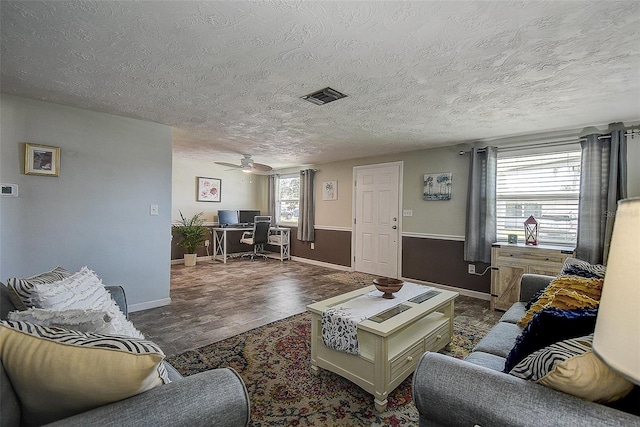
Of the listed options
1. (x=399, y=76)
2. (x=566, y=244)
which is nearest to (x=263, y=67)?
(x=399, y=76)

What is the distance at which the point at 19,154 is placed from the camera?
2.67 meters

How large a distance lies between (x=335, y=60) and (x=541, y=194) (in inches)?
130

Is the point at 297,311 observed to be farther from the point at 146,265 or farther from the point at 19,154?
the point at 19,154

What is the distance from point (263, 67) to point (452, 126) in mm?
2367

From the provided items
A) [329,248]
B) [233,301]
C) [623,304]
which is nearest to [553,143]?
[623,304]

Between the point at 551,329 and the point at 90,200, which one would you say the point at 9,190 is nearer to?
the point at 90,200

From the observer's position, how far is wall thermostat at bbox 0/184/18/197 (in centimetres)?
260

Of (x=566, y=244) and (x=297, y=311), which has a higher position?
(x=566, y=244)

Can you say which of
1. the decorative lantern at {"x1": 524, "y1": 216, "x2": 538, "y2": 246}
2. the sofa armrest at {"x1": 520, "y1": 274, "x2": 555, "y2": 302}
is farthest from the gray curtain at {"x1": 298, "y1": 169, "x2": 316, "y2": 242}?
the sofa armrest at {"x1": 520, "y1": 274, "x2": 555, "y2": 302}

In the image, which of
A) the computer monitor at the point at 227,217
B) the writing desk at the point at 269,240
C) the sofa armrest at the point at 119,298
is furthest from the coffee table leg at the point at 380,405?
the computer monitor at the point at 227,217

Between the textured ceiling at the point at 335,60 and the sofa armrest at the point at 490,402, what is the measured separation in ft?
5.32

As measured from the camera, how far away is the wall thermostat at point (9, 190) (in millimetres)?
2604

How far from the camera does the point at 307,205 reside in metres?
6.41

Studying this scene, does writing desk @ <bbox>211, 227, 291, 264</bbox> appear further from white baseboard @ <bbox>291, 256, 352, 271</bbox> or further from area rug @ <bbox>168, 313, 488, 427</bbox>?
area rug @ <bbox>168, 313, 488, 427</bbox>
